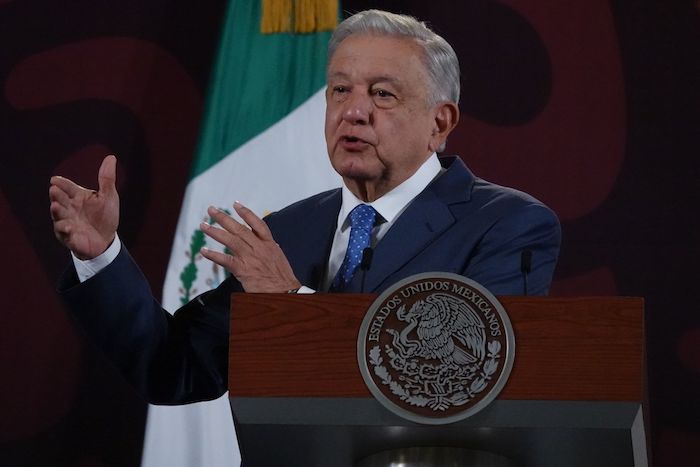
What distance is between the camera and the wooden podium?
1.90m

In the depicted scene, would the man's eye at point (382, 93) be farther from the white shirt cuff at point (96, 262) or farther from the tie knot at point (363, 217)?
the white shirt cuff at point (96, 262)

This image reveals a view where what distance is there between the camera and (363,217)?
9.22ft

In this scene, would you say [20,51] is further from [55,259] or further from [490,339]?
[490,339]

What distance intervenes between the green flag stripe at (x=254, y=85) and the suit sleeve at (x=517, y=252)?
5.01ft

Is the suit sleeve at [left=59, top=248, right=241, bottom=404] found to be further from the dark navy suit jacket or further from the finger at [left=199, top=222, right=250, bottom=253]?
the finger at [left=199, top=222, right=250, bottom=253]

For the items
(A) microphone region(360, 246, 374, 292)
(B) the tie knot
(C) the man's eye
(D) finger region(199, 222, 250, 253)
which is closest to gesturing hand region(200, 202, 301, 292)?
(D) finger region(199, 222, 250, 253)

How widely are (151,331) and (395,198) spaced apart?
64cm

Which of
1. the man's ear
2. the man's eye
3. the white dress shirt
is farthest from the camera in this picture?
the man's ear

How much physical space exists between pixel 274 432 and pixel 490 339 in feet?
1.17

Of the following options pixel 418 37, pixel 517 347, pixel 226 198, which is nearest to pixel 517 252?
pixel 418 37

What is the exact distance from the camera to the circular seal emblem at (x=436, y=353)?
1916 millimetres

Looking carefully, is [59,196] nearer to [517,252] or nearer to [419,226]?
[419,226]

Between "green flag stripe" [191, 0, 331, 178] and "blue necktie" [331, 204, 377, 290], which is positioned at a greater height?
"green flag stripe" [191, 0, 331, 178]

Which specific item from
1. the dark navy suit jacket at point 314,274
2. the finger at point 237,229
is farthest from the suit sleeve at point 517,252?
the finger at point 237,229
